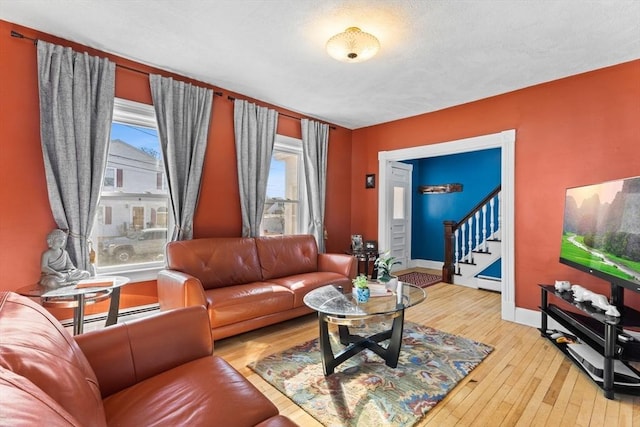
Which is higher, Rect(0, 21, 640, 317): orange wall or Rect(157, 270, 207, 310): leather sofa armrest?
Rect(0, 21, 640, 317): orange wall

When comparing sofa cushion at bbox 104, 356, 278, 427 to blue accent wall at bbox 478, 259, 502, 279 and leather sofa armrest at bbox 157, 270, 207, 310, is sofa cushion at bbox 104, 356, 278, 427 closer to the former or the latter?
leather sofa armrest at bbox 157, 270, 207, 310

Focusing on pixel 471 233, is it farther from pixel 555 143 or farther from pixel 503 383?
pixel 503 383

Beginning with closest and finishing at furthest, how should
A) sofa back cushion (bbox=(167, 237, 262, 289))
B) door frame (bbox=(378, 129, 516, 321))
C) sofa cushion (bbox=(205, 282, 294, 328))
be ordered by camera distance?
sofa cushion (bbox=(205, 282, 294, 328))
sofa back cushion (bbox=(167, 237, 262, 289))
door frame (bbox=(378, 129, 516, 321))

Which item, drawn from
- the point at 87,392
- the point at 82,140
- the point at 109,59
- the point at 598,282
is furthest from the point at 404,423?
the point at 109,59

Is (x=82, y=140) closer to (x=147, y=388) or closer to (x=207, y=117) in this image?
(x=207, y=117)

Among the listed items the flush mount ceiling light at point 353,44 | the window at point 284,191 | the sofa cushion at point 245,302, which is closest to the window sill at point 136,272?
the sofa cushion at point 245,302

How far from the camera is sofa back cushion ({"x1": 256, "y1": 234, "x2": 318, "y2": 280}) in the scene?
349 cm

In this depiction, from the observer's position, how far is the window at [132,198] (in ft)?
9.52

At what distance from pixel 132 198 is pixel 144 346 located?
6.84 ft

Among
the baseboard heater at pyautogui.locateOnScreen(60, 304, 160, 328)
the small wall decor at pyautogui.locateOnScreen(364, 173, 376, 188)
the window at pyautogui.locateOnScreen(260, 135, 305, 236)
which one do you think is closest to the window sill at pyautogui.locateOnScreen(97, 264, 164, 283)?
the baseboard heater at pyautogui.locateOnScreen(60, 304, 160, 328)

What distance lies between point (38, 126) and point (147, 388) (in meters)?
2.42

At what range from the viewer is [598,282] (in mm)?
2848

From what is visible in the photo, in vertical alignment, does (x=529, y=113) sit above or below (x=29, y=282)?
above

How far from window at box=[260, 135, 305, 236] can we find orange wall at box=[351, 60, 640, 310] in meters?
2.25
